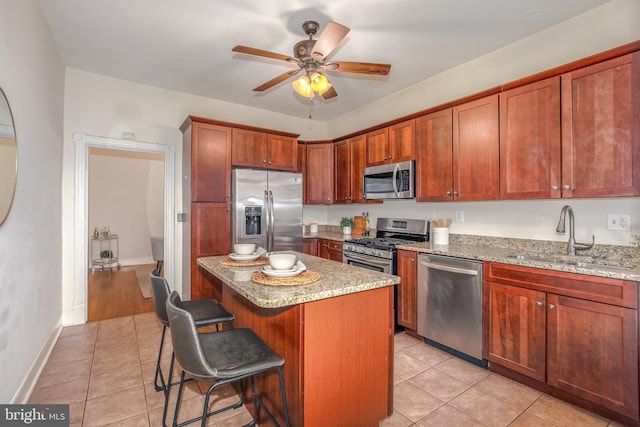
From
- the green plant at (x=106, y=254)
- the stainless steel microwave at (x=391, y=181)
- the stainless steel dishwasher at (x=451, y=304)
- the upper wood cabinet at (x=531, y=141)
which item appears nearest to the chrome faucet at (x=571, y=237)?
the upper wood cabinet at (x=531, y=141)

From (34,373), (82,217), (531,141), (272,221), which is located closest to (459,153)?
(531,141)

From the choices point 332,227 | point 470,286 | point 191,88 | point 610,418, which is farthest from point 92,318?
point 610,418

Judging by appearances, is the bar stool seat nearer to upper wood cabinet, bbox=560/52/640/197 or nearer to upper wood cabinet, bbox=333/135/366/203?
upper wood cabinet, bbox=560/52/640/197

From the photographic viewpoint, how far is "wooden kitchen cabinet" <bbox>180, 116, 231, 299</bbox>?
3.54 m

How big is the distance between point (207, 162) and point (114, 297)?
2.54 m

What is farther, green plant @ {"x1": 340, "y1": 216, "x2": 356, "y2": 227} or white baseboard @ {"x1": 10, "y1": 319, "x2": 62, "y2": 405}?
green plant @ {"x1": 340, "y1": 216, "x2": 356, "y2": 227}

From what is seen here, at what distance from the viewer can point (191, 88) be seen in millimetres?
3867

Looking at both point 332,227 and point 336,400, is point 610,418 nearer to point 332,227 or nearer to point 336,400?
point 336,400

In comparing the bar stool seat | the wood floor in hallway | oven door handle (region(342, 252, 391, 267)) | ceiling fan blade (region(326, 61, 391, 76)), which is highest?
ceiling fan blade (region(326, 61, 391, 76))

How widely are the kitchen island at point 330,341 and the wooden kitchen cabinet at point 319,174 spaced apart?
278 cm

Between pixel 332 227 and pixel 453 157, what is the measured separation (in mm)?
2468

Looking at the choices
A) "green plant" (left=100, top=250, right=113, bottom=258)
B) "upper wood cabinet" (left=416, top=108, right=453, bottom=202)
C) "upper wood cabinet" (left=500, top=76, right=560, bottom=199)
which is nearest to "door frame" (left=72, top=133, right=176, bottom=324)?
"green plant" (left=100, top=250, right=113, bottom=258)

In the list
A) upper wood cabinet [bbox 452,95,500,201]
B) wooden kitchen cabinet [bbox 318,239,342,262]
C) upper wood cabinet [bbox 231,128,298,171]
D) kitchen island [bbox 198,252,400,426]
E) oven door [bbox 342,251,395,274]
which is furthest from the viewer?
wooden kitchen cabinet [bbox 318,239,342,262]

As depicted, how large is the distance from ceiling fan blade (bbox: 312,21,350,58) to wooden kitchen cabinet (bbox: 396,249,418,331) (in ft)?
6.39
